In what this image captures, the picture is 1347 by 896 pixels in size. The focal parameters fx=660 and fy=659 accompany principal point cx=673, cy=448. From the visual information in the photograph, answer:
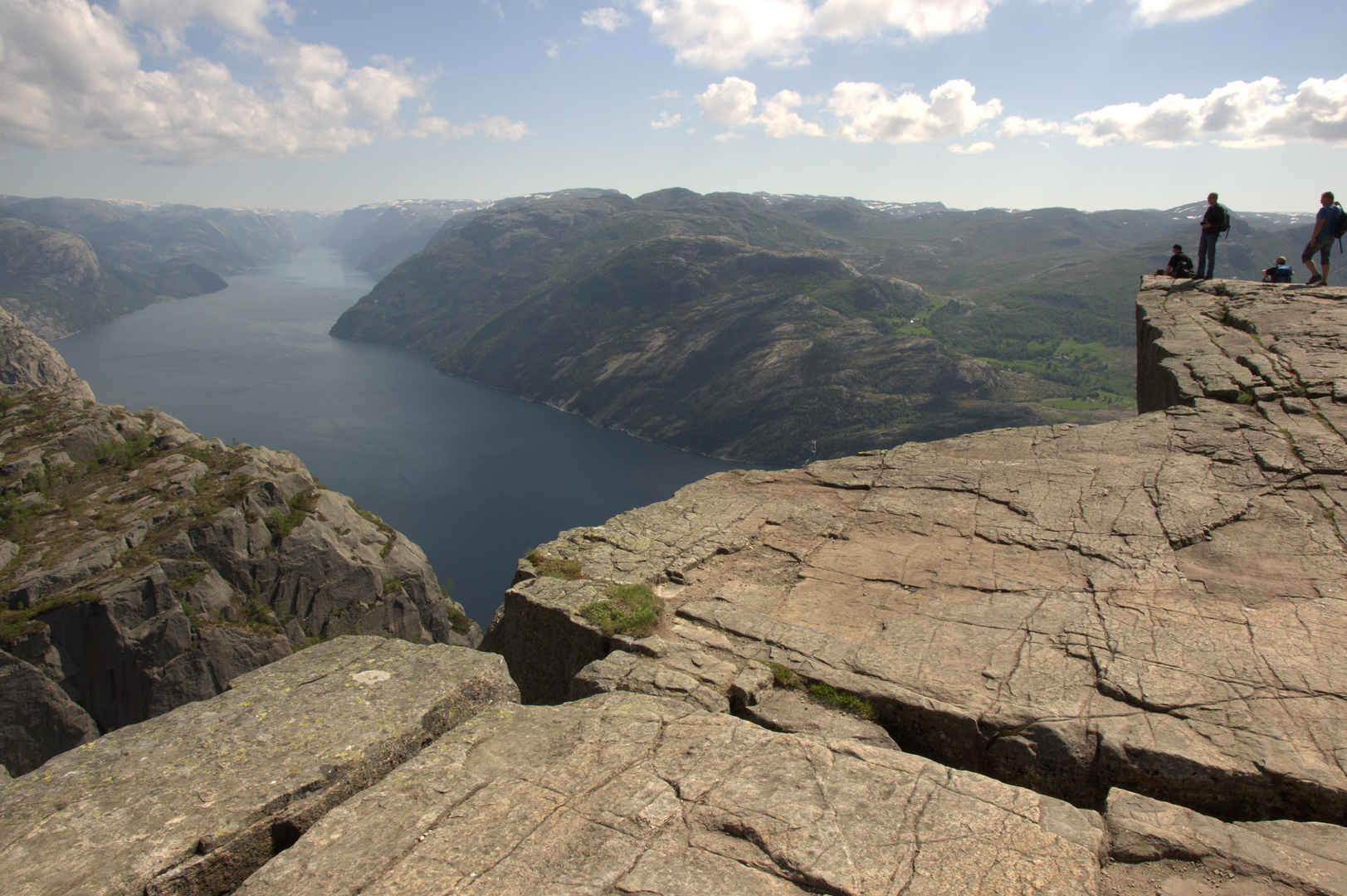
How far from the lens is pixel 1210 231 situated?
21.9 metres

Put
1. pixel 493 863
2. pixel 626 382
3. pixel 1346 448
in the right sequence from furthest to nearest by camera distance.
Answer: pixel 626 382, pixel 1346 448, pixel 493 863

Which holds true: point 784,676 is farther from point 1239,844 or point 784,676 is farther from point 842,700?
point 1239,844

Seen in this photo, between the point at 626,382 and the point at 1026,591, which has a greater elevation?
the point at 1026,591

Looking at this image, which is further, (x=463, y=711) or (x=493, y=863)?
(x=463, y=711)

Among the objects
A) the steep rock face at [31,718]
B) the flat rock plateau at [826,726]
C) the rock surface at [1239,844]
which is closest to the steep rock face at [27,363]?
the steep rock face at [31,718]

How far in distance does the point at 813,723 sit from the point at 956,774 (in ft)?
5.55

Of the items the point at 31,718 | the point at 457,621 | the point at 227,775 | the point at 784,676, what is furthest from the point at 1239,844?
the point at 457,621

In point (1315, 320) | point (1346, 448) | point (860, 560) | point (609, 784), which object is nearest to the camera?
point (609, 784)

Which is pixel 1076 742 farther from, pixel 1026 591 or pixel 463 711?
pixel 463 711

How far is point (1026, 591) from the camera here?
952 centimetres

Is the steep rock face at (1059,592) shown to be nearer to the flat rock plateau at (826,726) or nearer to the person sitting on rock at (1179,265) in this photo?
the flat rock plateau at (826,726)

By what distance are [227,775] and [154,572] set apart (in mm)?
50761

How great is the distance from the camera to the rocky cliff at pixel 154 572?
43250 mm

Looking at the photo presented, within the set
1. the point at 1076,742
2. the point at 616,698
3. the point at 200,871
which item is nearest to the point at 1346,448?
the point at 1076,742
